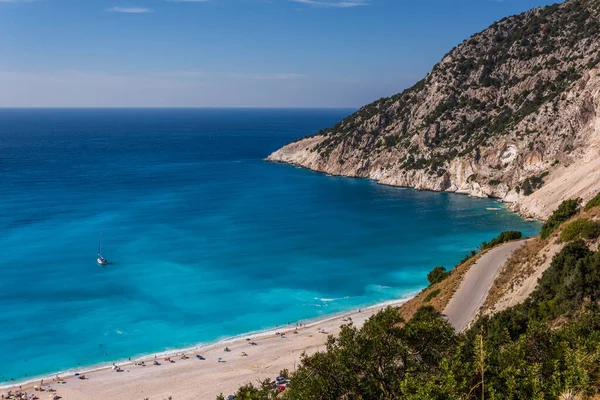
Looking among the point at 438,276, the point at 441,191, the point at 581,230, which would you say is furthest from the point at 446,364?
the point at 441,191

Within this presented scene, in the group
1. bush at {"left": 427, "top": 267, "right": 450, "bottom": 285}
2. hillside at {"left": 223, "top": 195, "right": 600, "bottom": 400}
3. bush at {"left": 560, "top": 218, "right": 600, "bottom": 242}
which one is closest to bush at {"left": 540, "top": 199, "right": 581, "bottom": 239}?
bush at {"left": 560, "top": 218, "right": 600, "bottom": 242}

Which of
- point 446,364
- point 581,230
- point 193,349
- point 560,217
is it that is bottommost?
point 193,349

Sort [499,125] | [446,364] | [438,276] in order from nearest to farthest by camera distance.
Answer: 1. [446,364]
2. [438,276]
3. [499,125]

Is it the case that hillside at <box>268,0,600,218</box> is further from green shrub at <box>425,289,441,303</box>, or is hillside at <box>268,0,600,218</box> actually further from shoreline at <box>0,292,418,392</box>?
shoreline at <box>0,292,418,392</box>

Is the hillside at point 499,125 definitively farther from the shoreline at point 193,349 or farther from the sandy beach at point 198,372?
the sandy beach at point 198,372

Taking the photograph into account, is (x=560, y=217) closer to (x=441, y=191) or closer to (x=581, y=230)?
(x=581, y=230)
